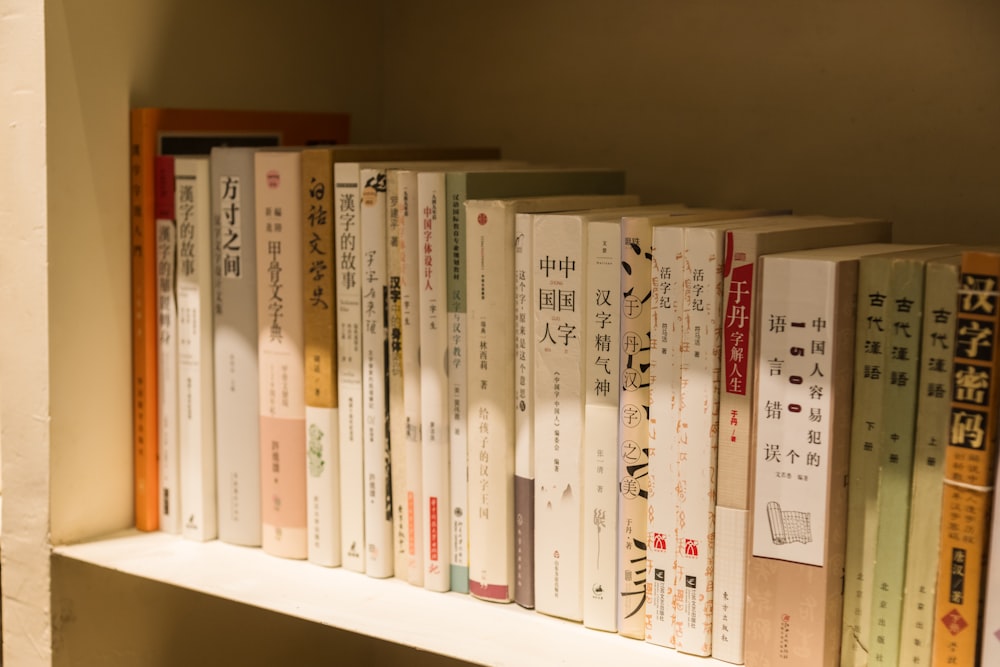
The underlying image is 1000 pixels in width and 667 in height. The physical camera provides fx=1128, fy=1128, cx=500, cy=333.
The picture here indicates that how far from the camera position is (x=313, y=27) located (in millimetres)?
1162

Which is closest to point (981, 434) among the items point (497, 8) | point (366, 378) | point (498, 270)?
point (498, 270)

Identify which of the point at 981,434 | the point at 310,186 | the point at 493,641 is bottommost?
the point at 493,641

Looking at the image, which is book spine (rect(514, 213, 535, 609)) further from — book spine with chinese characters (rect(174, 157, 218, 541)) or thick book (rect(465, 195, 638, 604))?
book spine with chinese characters (rect(174, 157, 218, 541))

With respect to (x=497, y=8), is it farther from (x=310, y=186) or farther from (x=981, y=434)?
(x=981, y=434)

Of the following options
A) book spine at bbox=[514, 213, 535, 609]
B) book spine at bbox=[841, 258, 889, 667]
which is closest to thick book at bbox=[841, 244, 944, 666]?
book spine at bbox=[841, 258, 889, 667]

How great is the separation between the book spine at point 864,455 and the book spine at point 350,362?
39cm

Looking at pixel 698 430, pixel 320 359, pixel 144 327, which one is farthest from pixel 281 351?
pixel 698 430

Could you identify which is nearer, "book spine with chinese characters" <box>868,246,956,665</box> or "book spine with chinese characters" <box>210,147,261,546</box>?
"book spine with chinese characters" <box>868,246,956,665</box>

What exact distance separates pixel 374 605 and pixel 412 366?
0.18m

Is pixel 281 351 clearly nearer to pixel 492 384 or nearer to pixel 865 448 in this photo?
pixel 492 384

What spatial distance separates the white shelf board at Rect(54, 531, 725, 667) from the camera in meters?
0.78

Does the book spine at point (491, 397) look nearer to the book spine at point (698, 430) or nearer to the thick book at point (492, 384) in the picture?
the thick book at point (492, 384)

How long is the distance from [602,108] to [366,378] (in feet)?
1.25

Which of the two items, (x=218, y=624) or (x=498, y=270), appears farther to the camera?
(x=218, y=624)
